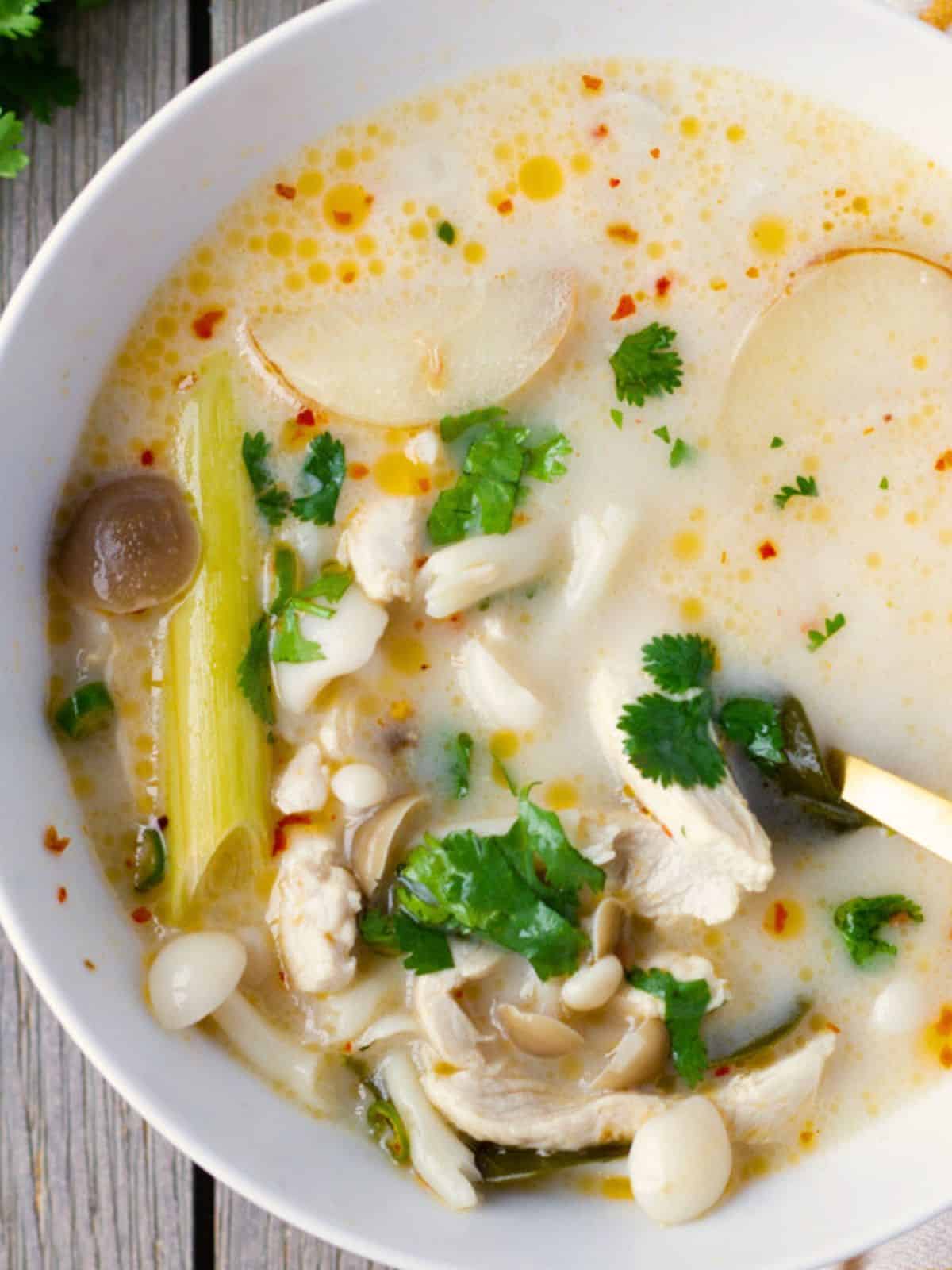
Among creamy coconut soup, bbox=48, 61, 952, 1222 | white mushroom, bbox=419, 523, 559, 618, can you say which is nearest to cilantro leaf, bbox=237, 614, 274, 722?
creamy coconut soup, bbox=48, 61, 952, 1222

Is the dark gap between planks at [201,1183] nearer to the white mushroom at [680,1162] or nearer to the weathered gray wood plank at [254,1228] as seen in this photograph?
the weathered gray wood plank at [254,1228]

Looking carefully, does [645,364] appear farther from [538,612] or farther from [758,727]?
[758,727]

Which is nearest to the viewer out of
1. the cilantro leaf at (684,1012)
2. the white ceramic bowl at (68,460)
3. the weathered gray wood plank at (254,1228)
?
the white ceramic bowl at (68,460)

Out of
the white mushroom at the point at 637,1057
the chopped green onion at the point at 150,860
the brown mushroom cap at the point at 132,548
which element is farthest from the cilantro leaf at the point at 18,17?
the white mushroom at the point at 637,1057

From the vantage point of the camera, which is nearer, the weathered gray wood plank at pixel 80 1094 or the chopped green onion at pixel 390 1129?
the chopped green onion at pixel 390 1129

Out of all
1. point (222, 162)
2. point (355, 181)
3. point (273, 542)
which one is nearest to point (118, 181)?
point (222, 162)

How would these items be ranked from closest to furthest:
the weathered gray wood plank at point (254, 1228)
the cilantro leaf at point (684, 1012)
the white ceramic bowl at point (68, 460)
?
the white ceramic bowl at point (68, 460) < the cilantro leaf at point (684, 1012) < the weathered gray wood plank at point (254, 1228)
